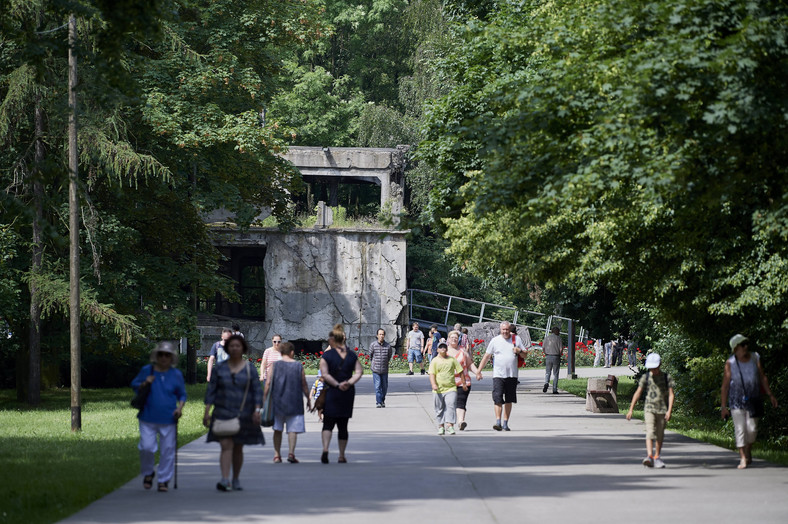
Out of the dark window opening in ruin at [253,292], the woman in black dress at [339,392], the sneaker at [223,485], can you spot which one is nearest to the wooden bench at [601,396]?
the woman in black dress at [339,392]

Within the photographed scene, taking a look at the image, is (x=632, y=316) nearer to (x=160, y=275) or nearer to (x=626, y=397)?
(x=626, y=397)

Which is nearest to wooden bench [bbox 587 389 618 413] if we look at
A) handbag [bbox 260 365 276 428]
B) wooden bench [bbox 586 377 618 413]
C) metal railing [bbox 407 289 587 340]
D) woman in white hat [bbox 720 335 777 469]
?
wooden bench [bbox 586 377 618 413]

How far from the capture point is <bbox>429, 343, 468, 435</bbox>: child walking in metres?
19.7

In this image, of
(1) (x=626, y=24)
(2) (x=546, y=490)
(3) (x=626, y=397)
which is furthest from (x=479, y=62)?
(2) (x=546, y=490)

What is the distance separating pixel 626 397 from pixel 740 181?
1902 centimetres

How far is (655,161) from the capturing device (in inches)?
512

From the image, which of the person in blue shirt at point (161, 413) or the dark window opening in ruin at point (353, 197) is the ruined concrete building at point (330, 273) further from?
the person in blue shirt at point (161, 413)

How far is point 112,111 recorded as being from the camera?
91.0 feet

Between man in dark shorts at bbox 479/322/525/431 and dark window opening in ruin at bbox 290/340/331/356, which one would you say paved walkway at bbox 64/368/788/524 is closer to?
man in dark shorts at bbox 479/322/525/431

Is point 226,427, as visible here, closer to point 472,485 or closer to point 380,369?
point 472,485

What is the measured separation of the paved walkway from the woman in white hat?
531 millimetres

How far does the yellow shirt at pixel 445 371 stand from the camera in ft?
64.6

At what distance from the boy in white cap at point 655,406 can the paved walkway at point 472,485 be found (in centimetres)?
30

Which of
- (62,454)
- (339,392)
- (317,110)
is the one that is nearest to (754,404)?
(339,392)
